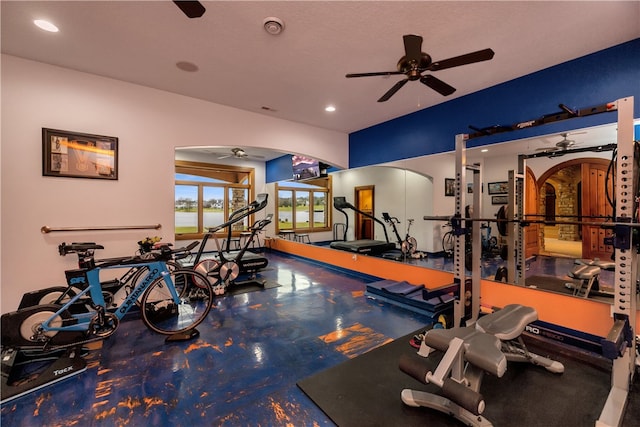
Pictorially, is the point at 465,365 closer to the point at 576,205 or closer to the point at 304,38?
the point at 576,205

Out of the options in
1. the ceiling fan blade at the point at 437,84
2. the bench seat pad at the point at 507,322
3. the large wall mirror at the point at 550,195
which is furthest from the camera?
the large wall mirror at the point at 550,195

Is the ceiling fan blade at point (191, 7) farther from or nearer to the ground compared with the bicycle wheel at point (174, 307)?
farther from the ground

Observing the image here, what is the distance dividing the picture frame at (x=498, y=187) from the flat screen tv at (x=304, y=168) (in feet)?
13.5

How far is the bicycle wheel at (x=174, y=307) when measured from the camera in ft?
9.87

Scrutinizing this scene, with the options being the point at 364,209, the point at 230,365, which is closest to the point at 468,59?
the point at 230,365

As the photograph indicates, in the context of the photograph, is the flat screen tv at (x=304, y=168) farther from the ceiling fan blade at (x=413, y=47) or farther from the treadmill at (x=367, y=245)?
the ceiling fan blade at (x=413, y=47)

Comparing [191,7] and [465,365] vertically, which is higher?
[191,7]

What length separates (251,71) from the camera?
3.37m

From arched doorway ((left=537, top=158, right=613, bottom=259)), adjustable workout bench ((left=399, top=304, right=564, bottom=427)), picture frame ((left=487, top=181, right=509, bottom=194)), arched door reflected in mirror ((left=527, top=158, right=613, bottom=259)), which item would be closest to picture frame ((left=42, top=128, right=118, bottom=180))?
adjustable workout bench ((left=399, top=304, right=564, bottom=427))

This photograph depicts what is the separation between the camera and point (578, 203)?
3.35 metres

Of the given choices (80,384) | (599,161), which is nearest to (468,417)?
(80,384)

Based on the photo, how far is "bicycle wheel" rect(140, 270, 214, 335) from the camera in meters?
3.01

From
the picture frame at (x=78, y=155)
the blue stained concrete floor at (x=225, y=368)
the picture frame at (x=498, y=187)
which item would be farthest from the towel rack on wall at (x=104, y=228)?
the picture frame at (x=498, y=187)

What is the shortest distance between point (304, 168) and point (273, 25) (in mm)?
5045
